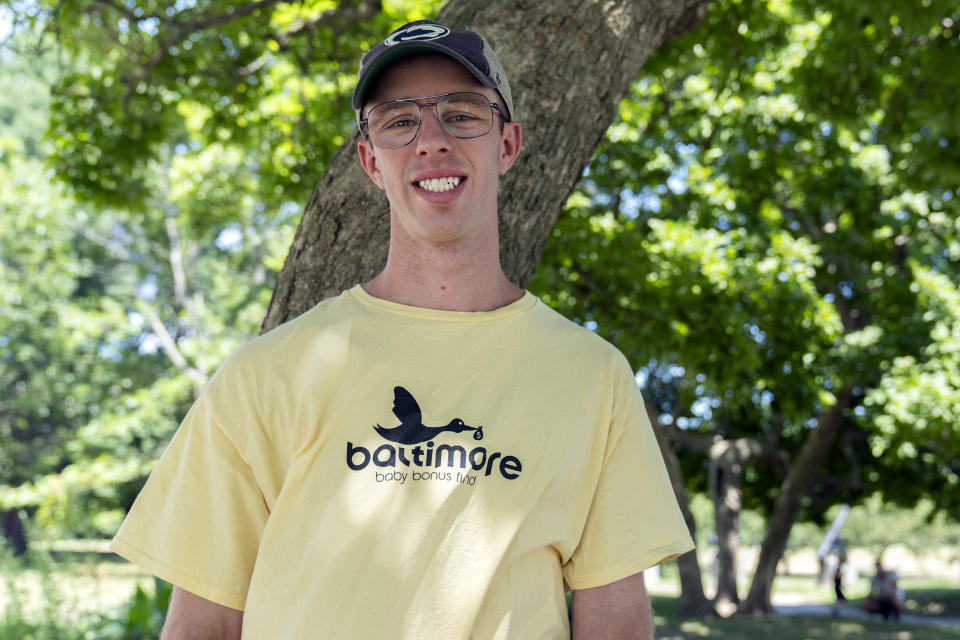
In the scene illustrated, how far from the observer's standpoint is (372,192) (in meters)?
2.73

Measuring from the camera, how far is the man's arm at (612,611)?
65.2 inches

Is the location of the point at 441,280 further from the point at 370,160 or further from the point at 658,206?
the point at 658,206

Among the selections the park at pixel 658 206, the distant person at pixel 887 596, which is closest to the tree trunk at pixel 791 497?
the park at pixel 658 206

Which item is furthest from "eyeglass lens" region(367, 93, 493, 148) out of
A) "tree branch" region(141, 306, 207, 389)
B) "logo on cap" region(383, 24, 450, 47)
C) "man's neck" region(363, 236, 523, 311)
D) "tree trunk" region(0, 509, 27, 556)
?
"tree trunk" region(0, 509, 27, 556)

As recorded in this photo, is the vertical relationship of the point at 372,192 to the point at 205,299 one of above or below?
below

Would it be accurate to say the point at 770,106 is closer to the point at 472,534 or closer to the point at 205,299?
the point at 472,534

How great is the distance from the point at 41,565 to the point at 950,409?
10.6 m

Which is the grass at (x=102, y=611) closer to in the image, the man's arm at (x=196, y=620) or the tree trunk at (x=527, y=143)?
the tree trunk at (x=527, y=143)

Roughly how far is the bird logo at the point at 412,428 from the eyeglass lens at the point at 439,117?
1.74 feet

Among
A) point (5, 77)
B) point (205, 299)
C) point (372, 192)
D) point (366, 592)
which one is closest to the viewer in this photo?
point (366, 592)

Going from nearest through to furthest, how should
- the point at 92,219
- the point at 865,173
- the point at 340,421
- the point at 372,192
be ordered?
the point at 340,421 → the point at 372,192 → the point at 865,173 → the point at 92,219

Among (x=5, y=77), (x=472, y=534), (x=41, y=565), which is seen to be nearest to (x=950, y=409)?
(x=41, y=565)

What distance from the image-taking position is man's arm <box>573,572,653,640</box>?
65.2 inches

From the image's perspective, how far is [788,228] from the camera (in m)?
14.1
